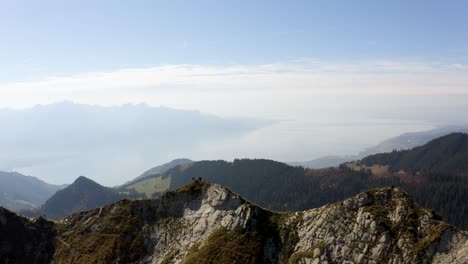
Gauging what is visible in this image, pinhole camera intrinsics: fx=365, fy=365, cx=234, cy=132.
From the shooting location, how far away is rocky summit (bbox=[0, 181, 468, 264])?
55.3 meters

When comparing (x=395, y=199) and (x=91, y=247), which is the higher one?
(x=395, y=199)

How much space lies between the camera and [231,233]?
69.1 meters

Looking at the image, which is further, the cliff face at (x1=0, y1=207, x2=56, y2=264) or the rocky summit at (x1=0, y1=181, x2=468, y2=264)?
the cliff face at (x1=0, y1=207, x2=56, y2=264)

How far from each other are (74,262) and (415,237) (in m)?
67.8

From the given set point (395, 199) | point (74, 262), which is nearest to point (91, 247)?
point (74, 262)

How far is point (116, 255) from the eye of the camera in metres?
77.3

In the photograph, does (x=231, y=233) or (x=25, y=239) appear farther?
(x=25, y=239)

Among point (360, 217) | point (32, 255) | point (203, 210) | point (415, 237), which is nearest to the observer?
point (415, 237)

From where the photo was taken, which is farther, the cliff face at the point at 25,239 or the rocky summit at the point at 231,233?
the cliff face at the point at 25,239

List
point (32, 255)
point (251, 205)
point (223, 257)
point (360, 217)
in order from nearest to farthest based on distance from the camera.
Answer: point (360, 217) < point (223, 257) < point (251, 205) < point (32, 255)

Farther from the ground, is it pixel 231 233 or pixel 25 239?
pixel 231 233

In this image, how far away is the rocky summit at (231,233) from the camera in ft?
181

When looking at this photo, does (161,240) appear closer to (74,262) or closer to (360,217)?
(74,262)

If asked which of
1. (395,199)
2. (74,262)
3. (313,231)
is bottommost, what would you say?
(74,262)
